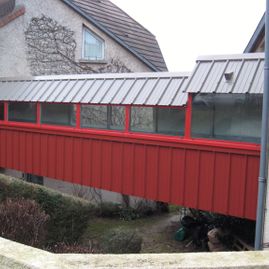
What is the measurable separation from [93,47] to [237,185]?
1041 cm

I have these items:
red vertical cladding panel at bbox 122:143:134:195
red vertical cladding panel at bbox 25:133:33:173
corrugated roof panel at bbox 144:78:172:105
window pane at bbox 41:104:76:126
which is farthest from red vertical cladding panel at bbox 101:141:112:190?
red vertical cladding panel at bbox 25:133:33:173

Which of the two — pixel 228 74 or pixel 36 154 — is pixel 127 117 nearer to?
pixel 228 74

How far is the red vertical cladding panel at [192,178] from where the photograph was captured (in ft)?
24.0

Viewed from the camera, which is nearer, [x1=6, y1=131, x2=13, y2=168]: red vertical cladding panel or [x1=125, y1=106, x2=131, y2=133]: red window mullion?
[x1=125, y1=106, x2=131, y2=133]: red window mullion

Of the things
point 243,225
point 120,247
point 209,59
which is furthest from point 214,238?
point 209,59

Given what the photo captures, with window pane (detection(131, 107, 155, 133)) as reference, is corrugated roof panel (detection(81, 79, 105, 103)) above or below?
above

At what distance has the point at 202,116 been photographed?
7.21 meters

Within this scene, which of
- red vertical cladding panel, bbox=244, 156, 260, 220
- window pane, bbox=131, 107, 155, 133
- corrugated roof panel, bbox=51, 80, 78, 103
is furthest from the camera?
corrugated roof panel, bbox=51, 80, 78, 103

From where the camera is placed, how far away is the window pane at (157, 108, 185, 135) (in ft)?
24.8

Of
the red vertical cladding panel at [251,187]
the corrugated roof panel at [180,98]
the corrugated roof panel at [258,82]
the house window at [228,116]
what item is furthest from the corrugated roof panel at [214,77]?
the red vertical cladding panel at [251,187]

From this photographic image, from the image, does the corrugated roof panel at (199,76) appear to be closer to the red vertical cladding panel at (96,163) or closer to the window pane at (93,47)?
the red vertical cladding panel at (96,163)

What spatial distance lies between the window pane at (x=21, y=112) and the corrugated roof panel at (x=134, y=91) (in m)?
2.85

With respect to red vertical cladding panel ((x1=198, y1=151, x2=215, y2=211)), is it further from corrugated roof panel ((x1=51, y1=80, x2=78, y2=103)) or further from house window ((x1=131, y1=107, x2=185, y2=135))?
corrugated roof panel ((x1=51, y1=80, x2=78, y2=103))

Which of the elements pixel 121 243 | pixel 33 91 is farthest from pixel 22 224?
pixel 33 91
